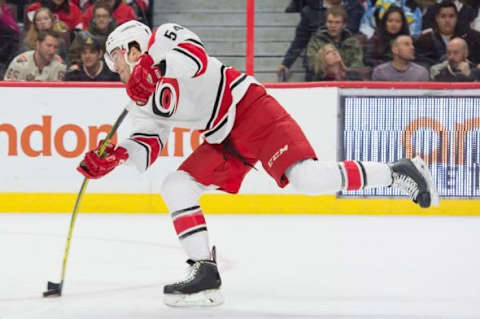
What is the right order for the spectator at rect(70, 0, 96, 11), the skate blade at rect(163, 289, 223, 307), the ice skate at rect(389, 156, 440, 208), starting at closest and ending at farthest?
the skate blade at rect(163, 289, 223, 307), the ice skate at rect(389, 156, 440, 208), the spectator at rect(70, 0, 96, 11)

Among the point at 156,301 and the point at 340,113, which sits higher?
the point at 340,113

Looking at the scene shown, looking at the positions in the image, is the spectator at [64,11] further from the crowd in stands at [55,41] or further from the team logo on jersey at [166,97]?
the team logo on jersey at [166,97]

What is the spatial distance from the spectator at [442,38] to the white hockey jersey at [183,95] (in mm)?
2920

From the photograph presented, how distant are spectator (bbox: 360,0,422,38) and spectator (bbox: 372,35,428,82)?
0.16 m

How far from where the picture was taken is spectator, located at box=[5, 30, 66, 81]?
19.4 ft

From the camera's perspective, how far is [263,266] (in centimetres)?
408

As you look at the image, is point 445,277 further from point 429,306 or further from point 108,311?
point 108,311

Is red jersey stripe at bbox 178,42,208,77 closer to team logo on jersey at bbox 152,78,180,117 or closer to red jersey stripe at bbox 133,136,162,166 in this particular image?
team logo on jersey at bbox 152,78,180,117

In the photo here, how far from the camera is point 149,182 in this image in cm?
584

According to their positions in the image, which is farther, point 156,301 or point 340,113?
point 340,113

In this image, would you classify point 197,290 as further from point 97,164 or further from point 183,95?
point 183,95

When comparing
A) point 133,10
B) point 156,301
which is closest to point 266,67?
point 133,10

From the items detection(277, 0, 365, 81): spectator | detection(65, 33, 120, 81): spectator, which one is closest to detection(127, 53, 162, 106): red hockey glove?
detection(65, 33, 120, 81): spectator

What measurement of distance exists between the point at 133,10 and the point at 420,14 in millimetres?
1948
